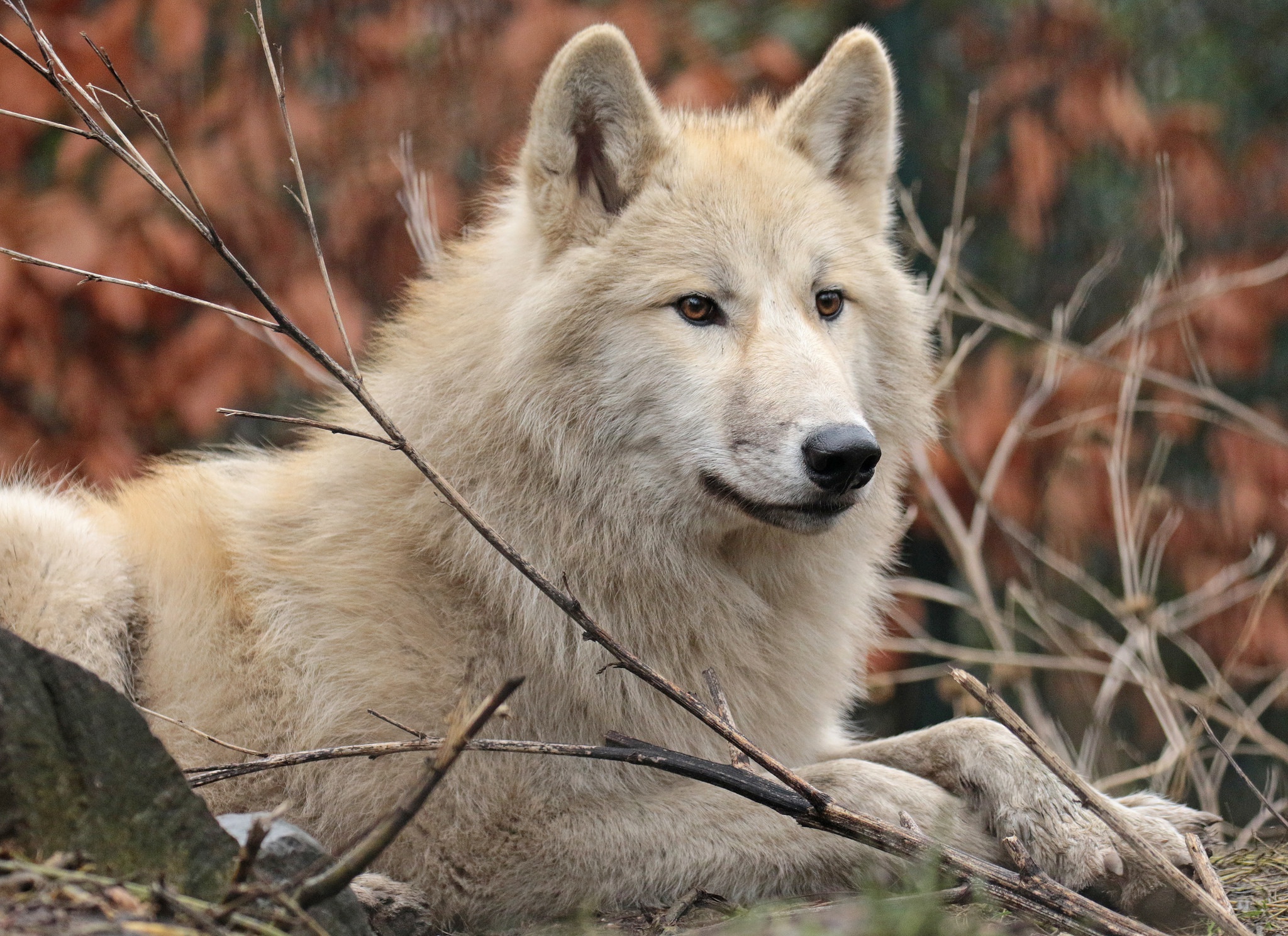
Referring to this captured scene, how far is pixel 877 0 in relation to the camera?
709cm

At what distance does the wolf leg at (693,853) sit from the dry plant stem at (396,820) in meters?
1.16

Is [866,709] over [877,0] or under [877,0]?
under

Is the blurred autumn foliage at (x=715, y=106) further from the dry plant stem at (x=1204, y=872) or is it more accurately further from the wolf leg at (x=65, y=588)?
the dry plant stem at (x=1204, y=872)

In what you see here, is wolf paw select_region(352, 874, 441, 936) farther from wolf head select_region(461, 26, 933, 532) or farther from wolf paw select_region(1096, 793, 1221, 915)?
wolf paw select_region(1096, 793, 1221, 915)

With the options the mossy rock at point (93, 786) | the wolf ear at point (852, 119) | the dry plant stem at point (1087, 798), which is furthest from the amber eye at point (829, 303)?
the mossy rock at point (93, 786)

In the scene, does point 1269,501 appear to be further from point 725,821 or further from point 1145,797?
point 725,821

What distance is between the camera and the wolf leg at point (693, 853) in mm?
3180

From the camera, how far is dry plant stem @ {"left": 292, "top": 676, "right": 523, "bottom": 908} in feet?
6.64

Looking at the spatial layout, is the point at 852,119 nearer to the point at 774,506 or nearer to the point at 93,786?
the point at 774,506

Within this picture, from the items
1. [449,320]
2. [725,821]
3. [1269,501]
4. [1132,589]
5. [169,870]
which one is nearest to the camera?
[169,870]

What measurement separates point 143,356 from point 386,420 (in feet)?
13.3

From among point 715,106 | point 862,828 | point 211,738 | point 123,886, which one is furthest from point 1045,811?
point 715,106

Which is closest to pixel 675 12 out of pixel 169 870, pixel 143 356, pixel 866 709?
pixel 143 356

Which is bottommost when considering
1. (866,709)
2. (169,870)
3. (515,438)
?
(866,709)
